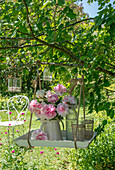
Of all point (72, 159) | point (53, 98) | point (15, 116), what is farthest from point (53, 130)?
point (15, 116)

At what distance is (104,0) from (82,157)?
73.5 inches

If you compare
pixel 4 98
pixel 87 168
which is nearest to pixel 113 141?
pixel 87 168

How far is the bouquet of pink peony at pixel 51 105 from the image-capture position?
164cm

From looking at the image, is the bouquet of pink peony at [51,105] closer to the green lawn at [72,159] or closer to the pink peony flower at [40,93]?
the pink peony flower at [40,93]

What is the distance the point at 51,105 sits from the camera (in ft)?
5.53

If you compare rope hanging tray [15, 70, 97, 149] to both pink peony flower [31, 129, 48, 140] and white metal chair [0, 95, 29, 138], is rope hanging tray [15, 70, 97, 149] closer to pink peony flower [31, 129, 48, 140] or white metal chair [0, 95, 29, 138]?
pink peony flower [31, 129, 48, 140]

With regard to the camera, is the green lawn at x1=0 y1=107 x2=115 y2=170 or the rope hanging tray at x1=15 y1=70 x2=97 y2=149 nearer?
the rope hanging tray at x1=15 y1=70 x2=97 y2=149

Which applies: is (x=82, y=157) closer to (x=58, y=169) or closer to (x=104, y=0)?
(x=58, y=169)

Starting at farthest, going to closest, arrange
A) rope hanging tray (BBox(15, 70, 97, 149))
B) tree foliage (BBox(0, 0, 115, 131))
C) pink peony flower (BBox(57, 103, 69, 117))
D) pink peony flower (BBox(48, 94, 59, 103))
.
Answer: pink peony flower (BBox(48, 94, 59, 103)) < pink peony flower (BBox(57, 103, 69, 117)) < rope hanging tray (BBox(15, 70, 97, 149)) < tree foliage (BBox(0, 0, 115, 131))

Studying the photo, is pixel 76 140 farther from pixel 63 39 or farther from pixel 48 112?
pixel 63 39

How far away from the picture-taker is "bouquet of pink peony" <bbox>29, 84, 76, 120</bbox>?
1.64 metres

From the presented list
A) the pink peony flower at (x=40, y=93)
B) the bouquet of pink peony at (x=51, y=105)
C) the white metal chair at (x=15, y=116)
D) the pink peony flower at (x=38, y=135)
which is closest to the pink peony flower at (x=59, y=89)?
the bouquet of pink peony at (x=51, y=105)

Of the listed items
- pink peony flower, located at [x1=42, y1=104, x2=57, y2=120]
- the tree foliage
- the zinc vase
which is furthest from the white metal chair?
pink peony flower, located at [x1=42, y1=104, x2=57, y2=120]

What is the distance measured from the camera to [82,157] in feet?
9.34
